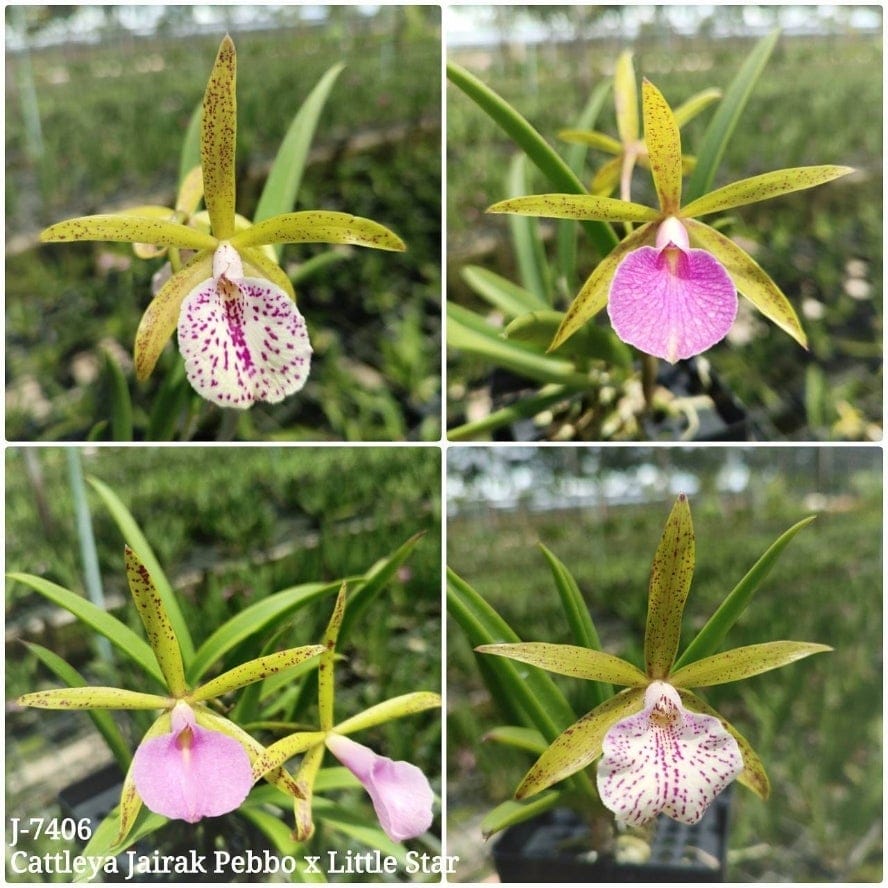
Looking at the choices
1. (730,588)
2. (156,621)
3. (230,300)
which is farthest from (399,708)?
(730,588)

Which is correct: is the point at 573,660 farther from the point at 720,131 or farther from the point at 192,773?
the point at 720,131

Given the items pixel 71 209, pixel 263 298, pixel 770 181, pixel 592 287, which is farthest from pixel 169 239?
pixel 71 209

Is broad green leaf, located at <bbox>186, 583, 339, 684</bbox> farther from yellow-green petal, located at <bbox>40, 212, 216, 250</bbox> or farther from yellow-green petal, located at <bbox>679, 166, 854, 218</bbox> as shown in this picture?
yellow-green petal, located at <bbox>679, 166, 854, 218</bbox>

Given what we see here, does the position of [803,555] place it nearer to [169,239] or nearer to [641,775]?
[641,775]

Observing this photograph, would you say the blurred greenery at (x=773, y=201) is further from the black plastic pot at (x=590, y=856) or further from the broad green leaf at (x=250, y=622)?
the black plastic pot at (x=590, y=856)

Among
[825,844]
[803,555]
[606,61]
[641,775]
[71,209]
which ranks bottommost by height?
[825,844]
